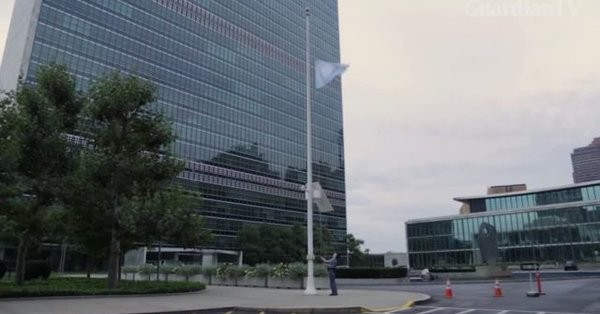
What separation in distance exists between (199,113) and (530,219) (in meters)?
68.1

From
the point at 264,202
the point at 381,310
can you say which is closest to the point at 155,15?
the point at 264,202

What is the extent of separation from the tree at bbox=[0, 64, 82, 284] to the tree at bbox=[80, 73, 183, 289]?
1.32 m

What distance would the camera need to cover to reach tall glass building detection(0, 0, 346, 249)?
81.8m

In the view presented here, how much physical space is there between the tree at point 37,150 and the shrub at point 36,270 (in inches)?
239

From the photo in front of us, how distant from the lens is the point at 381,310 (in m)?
13.8

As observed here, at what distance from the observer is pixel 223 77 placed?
108 meters

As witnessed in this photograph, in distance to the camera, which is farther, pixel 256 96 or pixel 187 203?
pixel 256 96

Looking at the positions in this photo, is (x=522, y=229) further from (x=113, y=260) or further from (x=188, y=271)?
(x=113, y=260)

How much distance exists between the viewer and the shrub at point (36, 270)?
26984mm

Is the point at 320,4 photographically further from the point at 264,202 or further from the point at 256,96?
the point at 264,202

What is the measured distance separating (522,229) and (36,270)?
275ft

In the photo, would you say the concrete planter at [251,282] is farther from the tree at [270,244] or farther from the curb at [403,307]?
the tree at [270,244]

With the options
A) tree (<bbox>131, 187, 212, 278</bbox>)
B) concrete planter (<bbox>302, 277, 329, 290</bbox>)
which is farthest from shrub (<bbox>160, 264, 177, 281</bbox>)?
concrete planter (<bbox>302, 277, 329, 290</bbox>)

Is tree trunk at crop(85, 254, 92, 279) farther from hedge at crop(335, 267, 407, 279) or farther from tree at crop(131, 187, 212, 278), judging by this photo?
hedge at crop(335, 267, 407, 279)
